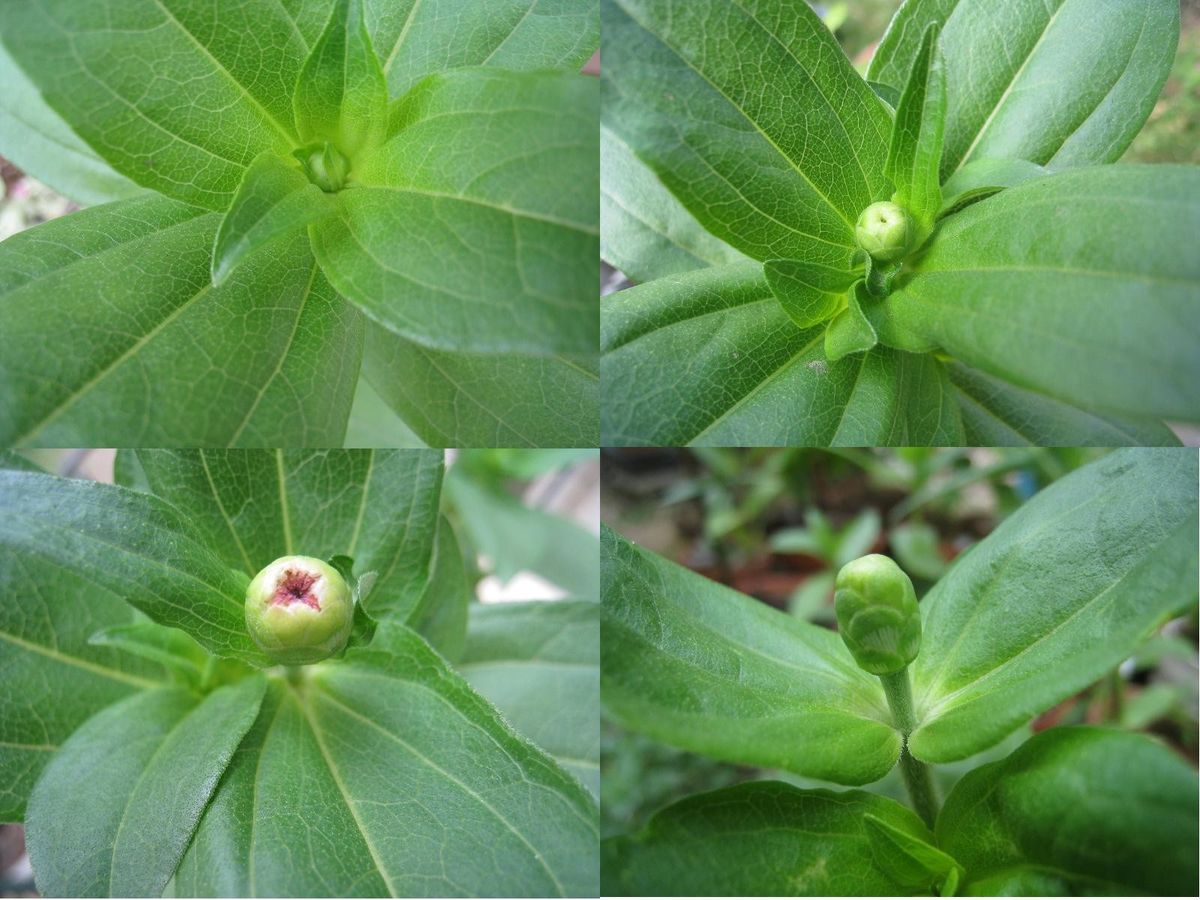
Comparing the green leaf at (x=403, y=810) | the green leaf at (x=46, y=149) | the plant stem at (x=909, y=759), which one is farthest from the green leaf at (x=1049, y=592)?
the green leaf at (x=46, y=149)

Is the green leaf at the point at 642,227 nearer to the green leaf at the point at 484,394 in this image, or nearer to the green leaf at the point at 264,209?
the green leaf at the point at 484,394

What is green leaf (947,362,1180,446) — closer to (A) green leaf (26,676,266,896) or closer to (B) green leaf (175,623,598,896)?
(B) green leaf (175,623,598,896)

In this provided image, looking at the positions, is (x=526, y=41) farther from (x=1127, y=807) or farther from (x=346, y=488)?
(x=1127, y=807)

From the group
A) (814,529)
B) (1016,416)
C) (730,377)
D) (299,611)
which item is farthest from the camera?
(814,529)

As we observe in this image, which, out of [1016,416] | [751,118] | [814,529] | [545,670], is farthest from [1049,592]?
[814,529]

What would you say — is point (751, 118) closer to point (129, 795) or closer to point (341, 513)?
point (341, 513)
